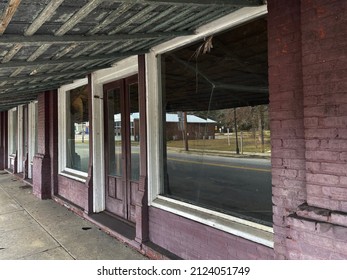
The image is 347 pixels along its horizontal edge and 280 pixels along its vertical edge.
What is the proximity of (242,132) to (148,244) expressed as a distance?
73.0 inches

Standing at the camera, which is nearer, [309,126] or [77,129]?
[309,126]

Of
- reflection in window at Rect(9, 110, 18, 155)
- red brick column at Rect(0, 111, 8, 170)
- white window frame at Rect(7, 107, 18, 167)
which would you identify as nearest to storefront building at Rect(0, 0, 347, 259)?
reflection in window at Rect(9, 110, 18, 155)

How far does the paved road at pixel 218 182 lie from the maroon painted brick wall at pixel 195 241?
0.29 meters

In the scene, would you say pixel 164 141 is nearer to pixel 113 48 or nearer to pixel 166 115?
pixel 166 115

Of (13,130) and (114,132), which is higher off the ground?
(13,130)

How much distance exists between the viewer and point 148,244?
12.4 feet

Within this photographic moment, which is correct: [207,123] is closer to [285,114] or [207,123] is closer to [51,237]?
[285,114]

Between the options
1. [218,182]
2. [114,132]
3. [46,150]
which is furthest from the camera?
[46,150]

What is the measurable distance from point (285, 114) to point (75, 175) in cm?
484

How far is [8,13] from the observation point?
6.21ft

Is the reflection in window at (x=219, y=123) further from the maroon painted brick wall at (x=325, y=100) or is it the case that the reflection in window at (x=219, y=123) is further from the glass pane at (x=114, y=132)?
the glass pane at (x=114, y=132)

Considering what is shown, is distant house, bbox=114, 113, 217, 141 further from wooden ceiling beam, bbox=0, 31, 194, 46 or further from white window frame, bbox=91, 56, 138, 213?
white window frame, bbox=91, 56, 138, 213

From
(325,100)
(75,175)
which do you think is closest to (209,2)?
(325,100)

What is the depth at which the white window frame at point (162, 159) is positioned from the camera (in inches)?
106
